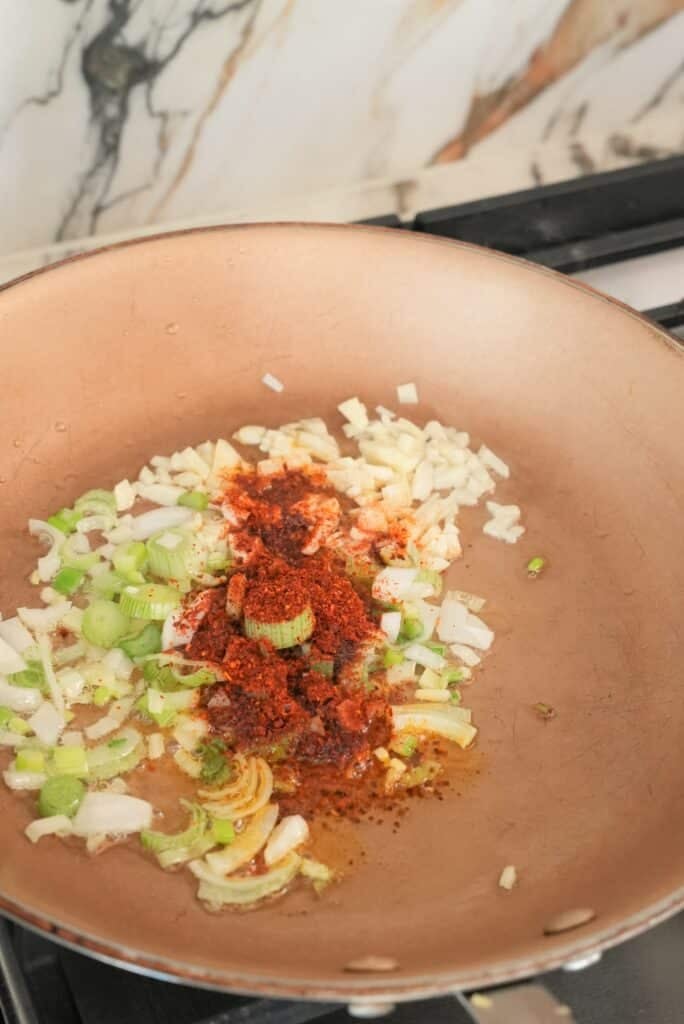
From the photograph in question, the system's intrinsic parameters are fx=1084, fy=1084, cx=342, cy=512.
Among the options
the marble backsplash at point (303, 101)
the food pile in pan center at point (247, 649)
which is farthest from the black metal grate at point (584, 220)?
the food pile in pan center at point (247, 649)

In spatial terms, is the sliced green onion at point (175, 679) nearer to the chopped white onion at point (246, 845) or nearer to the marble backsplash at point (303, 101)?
the chopped white onion at point (246, 845)

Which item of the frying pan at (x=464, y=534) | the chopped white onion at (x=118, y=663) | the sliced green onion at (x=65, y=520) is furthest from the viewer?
the sliced green onion at (x=65, y=520)

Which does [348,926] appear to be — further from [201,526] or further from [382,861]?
[201,526]

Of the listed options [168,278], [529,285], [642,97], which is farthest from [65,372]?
[642,97]

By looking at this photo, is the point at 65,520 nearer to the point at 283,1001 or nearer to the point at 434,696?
the point at 434,696

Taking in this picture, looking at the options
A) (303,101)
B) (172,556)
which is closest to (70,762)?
(172,556)

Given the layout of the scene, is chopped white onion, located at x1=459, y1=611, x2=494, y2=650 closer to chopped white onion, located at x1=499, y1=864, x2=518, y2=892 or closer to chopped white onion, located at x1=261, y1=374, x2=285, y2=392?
chopped white onion, located at x1=499, y1=864, x2=518, y2=892
